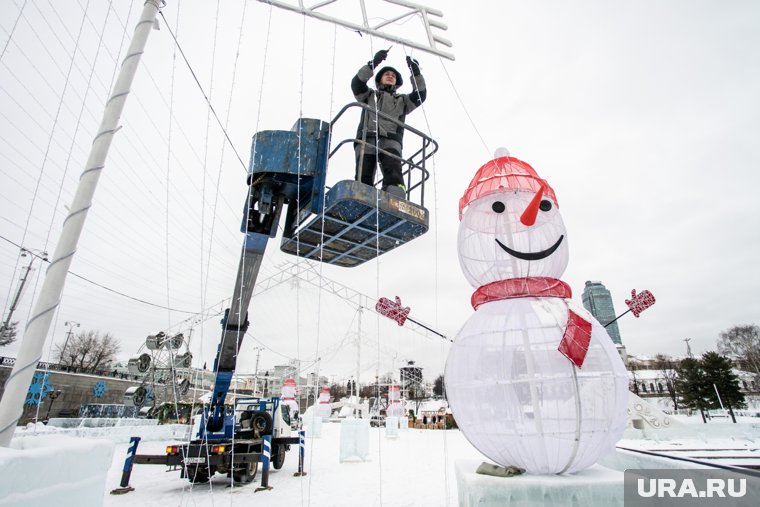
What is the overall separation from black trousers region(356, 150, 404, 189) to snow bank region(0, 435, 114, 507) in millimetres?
4273

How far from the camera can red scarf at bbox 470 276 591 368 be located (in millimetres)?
2729

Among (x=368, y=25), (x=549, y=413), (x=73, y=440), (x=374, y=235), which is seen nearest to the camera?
(x=73, y=440)

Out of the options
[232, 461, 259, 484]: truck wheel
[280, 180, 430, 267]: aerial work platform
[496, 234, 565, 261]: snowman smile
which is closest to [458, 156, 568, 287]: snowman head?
[496, 234, 565, 261]: snowman smile

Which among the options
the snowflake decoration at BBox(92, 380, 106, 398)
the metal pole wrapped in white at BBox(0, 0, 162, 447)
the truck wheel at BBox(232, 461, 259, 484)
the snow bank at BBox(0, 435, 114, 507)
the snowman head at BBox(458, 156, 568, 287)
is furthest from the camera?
the snowflake decoration at BBox(92, 380, 106, 398)

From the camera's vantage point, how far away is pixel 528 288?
124 inches

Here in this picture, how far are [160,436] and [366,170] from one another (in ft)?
60.9

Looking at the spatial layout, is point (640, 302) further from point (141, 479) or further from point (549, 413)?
point (141, 479)

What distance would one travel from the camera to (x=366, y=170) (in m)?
5.36

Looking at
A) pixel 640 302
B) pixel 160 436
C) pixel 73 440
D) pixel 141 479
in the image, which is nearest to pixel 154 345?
pixel 160 436

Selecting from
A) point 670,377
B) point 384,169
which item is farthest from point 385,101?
point 670,377

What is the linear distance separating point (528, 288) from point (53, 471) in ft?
10.8

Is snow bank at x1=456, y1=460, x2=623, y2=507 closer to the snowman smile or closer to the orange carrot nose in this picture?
the snowman smile

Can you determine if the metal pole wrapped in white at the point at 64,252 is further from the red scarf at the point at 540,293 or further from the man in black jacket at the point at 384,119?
the red scarf at the point at 540,293

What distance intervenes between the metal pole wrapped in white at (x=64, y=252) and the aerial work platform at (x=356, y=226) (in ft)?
7.92
